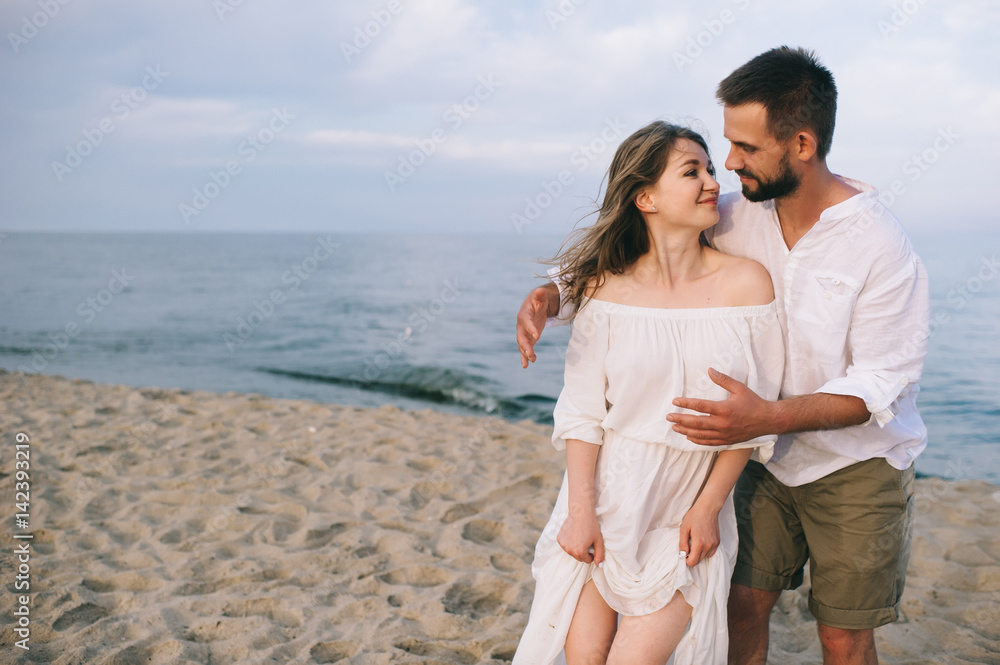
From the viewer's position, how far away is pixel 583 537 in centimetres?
241

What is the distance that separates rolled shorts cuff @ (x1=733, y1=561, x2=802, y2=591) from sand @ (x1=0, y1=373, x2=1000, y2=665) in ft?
2.82

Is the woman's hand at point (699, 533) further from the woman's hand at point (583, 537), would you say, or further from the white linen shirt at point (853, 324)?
the white linen shirt at point (853, 324)

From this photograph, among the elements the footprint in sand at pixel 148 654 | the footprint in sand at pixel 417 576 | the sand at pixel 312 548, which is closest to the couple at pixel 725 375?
the sand at pixel 312 548

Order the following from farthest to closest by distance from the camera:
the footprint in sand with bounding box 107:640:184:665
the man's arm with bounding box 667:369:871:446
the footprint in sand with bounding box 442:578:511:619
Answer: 1. the footprint in sand with bounding box 442:578:511:619
2. the footprint in sand with bounding box 107:640:184:665
3. the man's arm with bounding box 667:369:871:446

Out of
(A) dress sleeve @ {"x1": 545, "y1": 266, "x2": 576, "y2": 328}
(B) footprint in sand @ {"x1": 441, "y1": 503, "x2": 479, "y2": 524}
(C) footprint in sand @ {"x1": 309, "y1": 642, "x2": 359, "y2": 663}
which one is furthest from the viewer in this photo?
(B) footprint in sand @ {"x1": 441, "y1": 503, "x2": 479, "y2": 524}

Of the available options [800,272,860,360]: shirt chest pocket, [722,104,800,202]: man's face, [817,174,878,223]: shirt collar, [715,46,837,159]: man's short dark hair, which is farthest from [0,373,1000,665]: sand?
[715,46,837,159]: man's short dark hair

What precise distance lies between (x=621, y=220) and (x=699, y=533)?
116cm

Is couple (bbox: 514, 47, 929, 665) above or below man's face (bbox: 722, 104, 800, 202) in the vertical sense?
below

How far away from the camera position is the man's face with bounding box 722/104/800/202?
2.46m

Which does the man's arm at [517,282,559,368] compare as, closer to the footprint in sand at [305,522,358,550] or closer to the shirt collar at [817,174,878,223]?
the shirt collar at [817,174,878,223]

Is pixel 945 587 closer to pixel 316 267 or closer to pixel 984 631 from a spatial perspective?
pixel 984 631

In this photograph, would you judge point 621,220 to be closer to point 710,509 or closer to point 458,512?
point 710,509

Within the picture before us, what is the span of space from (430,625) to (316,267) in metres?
43.0

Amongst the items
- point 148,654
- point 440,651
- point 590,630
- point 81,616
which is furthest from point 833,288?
point 81,616
